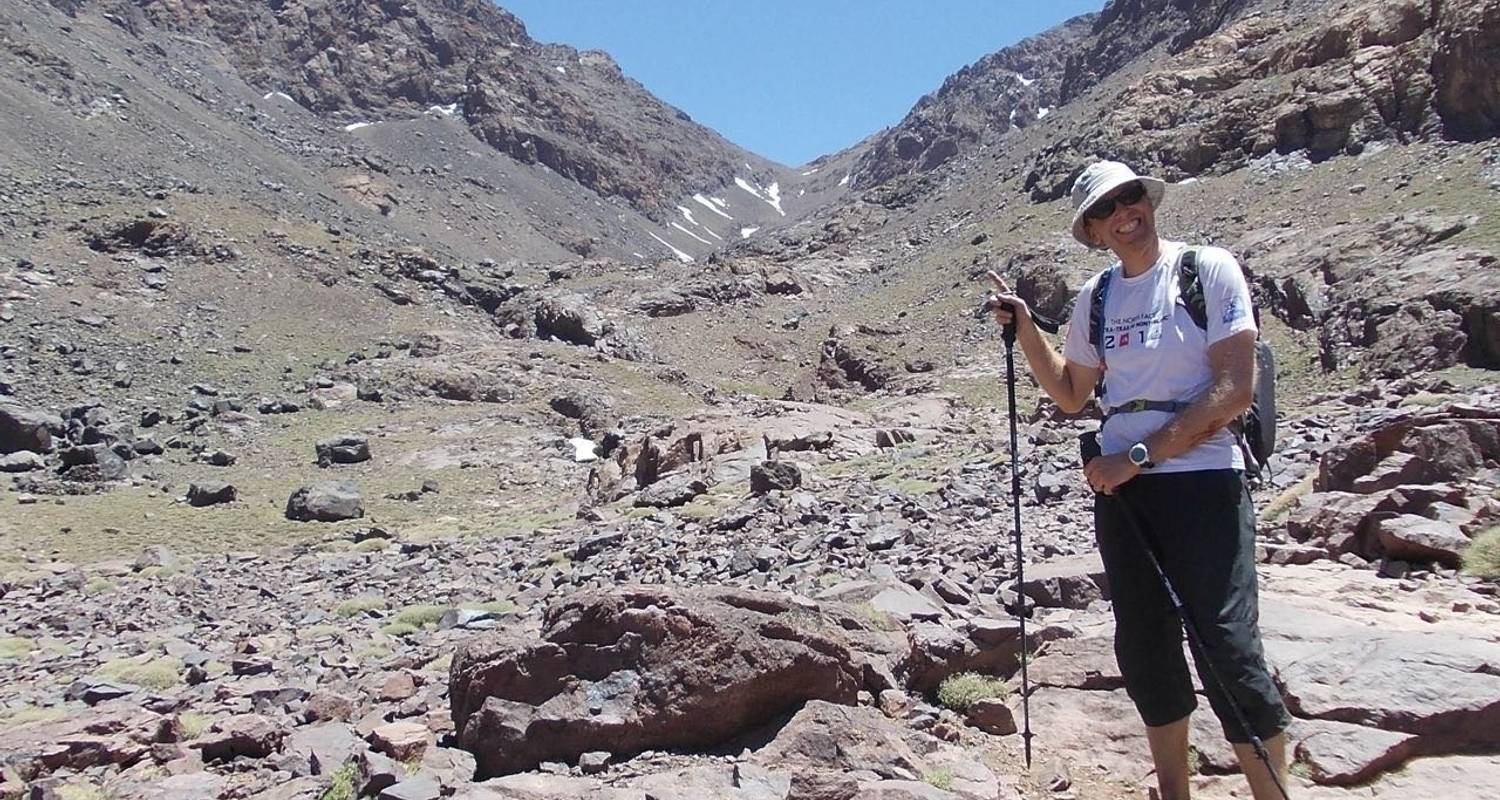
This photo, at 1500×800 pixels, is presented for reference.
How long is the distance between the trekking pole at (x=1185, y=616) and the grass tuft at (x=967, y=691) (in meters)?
1.76

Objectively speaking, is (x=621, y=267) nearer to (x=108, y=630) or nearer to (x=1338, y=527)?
(x=108, y=630)

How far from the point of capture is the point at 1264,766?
303 centimetres

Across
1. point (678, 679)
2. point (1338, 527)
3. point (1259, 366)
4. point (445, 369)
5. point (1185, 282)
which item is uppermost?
point (445, 369)

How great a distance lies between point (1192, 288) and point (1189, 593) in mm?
A: 983

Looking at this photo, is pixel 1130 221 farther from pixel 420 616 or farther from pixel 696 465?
pixel 696 465

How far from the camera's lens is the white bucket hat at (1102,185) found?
10.8 ft

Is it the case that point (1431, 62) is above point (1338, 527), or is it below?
above

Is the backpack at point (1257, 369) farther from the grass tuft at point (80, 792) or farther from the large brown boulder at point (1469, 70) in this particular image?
the large brown boulder at point (1469, 70)

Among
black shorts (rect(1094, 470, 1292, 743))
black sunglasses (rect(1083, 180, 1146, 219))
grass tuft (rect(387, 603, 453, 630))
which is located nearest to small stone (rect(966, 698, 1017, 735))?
black shorts (rect(1094, 470, 1292, 743))

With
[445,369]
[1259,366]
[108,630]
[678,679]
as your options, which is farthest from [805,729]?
[445,369]

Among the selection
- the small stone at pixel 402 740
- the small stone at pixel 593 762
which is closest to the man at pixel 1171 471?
the small stone at pixel 593 762

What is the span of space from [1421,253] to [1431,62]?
2076 centimetres

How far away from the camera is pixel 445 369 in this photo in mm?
36156

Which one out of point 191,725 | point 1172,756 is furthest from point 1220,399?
point 191,725
